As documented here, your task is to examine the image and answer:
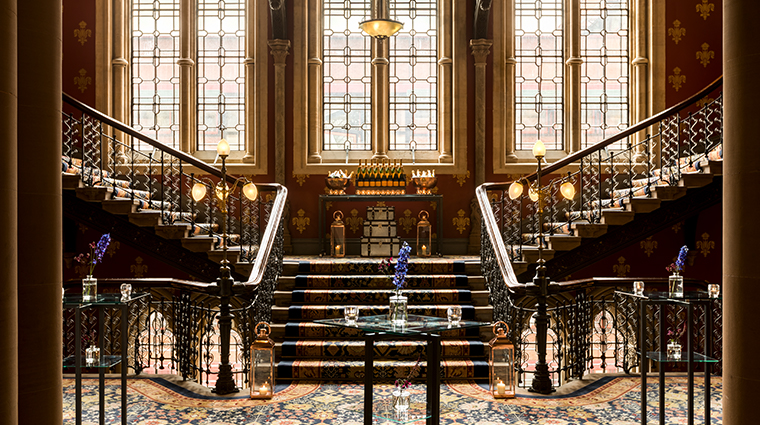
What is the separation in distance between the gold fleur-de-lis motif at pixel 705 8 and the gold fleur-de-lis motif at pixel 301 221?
716 cm

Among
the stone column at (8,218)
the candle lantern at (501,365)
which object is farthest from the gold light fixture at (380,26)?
the stone column at (8,218)

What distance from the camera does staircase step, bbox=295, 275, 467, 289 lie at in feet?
24.7

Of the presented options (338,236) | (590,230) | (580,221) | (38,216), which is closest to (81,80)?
(338,236)

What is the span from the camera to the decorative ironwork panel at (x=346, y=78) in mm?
10641

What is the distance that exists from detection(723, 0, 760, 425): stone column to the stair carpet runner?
2.92 metres

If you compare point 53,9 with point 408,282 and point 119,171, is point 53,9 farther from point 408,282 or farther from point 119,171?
point 119,171

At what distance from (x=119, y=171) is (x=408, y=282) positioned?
538 centimetres

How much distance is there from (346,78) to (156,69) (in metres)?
3.17

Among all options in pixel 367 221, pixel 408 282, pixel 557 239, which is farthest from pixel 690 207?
pixel 367 221

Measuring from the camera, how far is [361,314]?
22.8ft

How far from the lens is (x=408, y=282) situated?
24.8 feet

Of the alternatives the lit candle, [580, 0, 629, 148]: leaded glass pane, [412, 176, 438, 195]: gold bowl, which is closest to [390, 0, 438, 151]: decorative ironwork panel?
[412, 176, 438, 195]: gold bowl

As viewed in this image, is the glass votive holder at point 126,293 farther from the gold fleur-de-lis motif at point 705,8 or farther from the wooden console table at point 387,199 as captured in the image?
the gold fleur-de-lis motif at point 705,8

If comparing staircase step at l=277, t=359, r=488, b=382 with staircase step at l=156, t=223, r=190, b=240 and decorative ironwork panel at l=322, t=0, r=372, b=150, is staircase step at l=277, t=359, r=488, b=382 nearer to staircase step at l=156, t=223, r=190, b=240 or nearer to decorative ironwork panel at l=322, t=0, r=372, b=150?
staircase step at l=156, t=223, r=190, b=240
